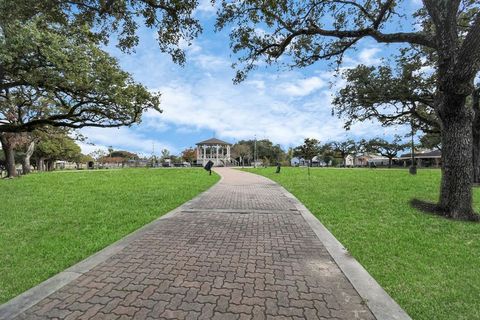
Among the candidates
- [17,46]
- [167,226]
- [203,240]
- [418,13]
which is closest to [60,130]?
[17,46]

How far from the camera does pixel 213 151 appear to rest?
78.7 m

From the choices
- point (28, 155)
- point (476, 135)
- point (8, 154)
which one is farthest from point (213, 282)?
point (28, 155)

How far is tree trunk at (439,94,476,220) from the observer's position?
757 cm

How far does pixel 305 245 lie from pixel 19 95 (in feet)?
60.9

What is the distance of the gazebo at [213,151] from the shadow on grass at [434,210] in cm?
6785

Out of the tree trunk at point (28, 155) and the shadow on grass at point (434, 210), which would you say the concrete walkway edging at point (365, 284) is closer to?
the shadow on grass at point (434, 210)

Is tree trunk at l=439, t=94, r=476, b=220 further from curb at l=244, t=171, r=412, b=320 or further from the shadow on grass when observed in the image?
curb at l=244, t=171, r=412, b=320

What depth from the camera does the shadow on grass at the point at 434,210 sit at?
291 inches

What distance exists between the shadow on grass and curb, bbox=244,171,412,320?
385 centimetres

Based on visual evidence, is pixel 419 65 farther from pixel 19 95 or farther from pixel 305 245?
pixel 19 95

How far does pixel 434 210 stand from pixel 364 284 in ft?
19.4

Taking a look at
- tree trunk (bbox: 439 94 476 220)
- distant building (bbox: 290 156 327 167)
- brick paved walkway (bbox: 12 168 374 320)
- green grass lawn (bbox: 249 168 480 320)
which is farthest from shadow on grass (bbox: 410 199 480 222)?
distant building (bbox: 290 156 327 167)

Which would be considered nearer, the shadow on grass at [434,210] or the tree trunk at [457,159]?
the shadow on grass at [434,210]

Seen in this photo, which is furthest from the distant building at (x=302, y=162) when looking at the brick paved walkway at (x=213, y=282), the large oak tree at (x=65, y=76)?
the brick paved walkway at (x=213, y=282)
